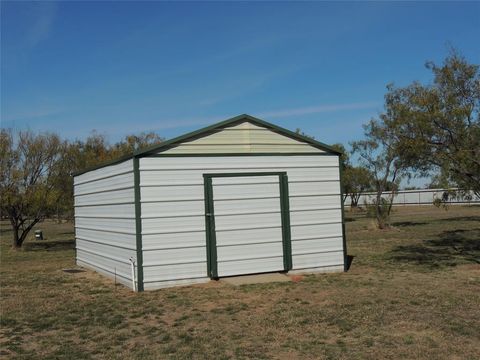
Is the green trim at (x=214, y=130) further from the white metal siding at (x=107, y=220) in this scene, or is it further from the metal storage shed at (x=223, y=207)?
the white metal siding at (x=107, y=220)

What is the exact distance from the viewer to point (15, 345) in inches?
255

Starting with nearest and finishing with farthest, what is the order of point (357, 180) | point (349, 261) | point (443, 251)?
point (349, 261) → point (443, 251) → point (357, 180)

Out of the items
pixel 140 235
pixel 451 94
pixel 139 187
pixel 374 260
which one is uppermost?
pixel 451 94

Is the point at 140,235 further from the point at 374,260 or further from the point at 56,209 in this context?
the point at 56,209

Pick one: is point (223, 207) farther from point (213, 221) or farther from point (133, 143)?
point (133, 143)

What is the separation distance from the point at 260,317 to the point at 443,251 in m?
9.35

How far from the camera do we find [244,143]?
37.4 feet

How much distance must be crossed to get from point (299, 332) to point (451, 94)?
22.2ft

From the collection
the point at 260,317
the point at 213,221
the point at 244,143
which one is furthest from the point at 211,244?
the point at 260,317

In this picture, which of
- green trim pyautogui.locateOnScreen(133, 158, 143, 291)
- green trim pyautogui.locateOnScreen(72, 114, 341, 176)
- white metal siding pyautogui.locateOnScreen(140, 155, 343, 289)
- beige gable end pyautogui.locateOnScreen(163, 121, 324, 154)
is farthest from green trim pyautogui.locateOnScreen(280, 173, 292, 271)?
green trim pyautogui.locateOnScreen(133, 158, 143, 291)

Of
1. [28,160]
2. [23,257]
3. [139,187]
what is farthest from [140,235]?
[28,160]

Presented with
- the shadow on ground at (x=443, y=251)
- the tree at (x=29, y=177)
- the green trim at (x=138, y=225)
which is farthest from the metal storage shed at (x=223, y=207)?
the tree at (x=29, y=177)

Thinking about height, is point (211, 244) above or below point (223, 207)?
below

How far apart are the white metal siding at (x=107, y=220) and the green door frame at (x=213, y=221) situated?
1.49m
